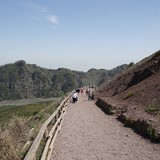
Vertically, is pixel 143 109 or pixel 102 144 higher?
pixel 143 109

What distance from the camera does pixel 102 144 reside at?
43.8 ft

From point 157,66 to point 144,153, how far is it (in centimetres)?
2859

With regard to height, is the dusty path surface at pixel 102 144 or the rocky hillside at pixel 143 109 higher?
the rocky hillside at pixel 143 109

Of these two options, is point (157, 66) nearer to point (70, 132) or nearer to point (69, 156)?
point (70, 132)

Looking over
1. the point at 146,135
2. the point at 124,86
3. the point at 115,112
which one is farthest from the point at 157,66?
the point at 146,135

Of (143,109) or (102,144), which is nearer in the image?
(102,144)

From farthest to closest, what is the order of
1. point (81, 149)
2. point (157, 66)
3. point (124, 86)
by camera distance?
point (124, 86)
point (157, 66)
point (81, 149)

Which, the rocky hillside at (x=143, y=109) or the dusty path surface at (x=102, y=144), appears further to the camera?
the rocky hillside at (x=143, y=109)

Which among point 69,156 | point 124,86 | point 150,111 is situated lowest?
point 69,156

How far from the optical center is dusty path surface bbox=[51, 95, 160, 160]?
37.3 feet

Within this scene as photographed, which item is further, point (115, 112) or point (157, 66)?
point (157, 66)

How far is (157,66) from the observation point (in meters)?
39.2

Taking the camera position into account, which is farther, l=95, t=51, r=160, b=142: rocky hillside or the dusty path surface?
l=95, t=51, r=160, b=142: rocky hillside

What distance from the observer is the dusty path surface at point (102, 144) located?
448 inches
